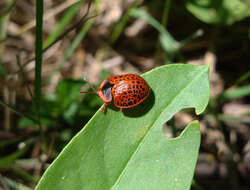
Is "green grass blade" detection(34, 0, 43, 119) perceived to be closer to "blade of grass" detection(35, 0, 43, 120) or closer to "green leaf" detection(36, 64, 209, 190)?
"blade of grass" detection(35, 0, 43, 120)

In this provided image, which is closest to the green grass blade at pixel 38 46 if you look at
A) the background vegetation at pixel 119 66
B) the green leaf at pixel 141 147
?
the background vegetation at pixel 119 66

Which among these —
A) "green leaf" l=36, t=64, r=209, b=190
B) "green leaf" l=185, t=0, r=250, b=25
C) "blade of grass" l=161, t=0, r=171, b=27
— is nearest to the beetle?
"green leaf" l=36, t=64, r=209, b=190

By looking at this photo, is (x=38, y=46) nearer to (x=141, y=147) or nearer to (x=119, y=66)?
(x=141, y=147)

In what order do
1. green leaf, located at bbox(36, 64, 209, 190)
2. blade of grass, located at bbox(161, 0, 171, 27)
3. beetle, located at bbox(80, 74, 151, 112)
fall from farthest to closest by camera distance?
blade of grass, located at bbox(161, 0, 171, 27) → beetle, located at bbox(80, 74, 151, 112) → green leaf, located at bbox(36, 64, 209, 190)

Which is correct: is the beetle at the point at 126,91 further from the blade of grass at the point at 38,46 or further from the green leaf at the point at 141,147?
the blade of grass at the point at 38,46

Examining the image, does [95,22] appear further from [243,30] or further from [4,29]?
[243,30]

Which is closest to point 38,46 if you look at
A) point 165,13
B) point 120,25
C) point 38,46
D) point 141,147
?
point 38,46
